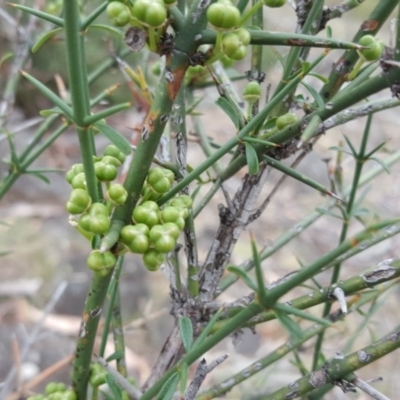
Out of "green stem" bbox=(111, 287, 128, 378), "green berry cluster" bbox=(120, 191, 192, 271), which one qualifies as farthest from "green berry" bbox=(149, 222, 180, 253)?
"green stem" bbox=(111, 287, 128, 378)

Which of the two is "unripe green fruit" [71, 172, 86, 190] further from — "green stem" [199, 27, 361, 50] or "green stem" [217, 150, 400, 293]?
"green stem" [217, 150, 400, 293]

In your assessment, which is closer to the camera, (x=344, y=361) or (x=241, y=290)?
(x=344, y=361)

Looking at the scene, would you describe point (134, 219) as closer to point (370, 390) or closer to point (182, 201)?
point (182, 201)

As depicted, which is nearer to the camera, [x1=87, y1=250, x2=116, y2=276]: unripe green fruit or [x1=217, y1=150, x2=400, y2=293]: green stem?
[x1=87, y1=250, x2=116, y2=276]: unripe green fruit

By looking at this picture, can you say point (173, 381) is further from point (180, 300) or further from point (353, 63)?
point (353, 63)

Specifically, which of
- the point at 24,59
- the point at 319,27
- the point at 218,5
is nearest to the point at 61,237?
the point at 24,59

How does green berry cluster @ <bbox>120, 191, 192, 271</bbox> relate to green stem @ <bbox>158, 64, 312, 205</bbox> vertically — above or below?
below

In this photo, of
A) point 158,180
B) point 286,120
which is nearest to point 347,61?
point 286,120

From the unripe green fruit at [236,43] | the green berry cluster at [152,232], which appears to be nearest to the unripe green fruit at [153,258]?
the green berry cluster at [152,232]
